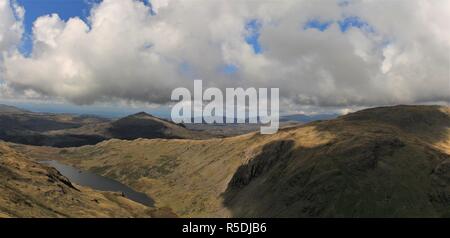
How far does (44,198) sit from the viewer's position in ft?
487

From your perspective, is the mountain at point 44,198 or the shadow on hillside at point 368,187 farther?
the shadow on hillside at point 368,187

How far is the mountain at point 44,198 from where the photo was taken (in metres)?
129

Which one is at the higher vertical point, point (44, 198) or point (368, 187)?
point (44, 198)

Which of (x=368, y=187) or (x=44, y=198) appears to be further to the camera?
(x=368, y=187)

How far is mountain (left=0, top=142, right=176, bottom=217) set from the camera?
129250 millimetres

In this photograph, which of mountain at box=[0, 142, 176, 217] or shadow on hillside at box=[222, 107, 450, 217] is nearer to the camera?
mountain at box=[0, 142, 176, 217]

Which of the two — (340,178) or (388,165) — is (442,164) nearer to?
(388,165)
